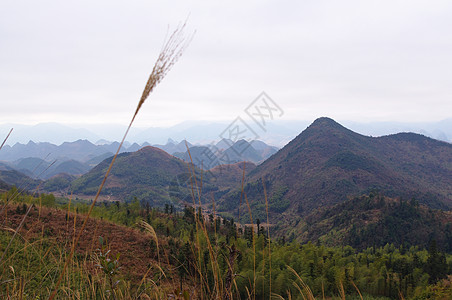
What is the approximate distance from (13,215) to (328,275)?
1342 centimetres

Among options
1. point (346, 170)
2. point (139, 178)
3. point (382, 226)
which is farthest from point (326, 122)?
point (139, 178)

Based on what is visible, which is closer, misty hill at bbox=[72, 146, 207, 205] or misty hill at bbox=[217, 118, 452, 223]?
misty hill at bbox=[217, 118, 452, 223]

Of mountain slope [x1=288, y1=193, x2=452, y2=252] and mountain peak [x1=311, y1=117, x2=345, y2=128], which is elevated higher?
mountain peak [x1=311, y1=117, x2=345, y2=128]


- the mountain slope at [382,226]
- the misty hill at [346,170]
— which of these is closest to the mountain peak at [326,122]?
the misty hill at [346,170]

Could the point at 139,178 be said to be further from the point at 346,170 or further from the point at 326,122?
the point at 326,122

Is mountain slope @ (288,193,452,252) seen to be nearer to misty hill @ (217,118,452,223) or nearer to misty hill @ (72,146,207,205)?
misty hill @ (217,118,452,223)

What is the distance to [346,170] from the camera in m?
79.2

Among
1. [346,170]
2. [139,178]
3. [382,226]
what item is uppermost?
[346,170]

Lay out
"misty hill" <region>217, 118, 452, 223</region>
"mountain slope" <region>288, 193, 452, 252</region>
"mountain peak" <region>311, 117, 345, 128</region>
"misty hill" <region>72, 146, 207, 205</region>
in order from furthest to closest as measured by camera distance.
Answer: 1. "mountain peak" <region>311, 117, 345, 128</region>
2. "misty hill" <region>72, 146, 207, 205</region>
3. "misty hill" <region>217, 118, 452, 223</region>
4. "mountain slope" <region>288, 193, 452, 252</region>

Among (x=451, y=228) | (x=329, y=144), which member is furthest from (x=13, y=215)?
(x=329, y=144)

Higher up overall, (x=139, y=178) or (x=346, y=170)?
(x=346, y=170)

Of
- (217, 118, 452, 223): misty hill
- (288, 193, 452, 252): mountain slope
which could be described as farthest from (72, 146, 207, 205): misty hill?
(288, 193, 452, 252): mountain slope

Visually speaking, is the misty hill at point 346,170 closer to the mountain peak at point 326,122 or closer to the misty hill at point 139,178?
the mountain peak at point 326,122

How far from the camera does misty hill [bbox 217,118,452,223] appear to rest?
7112 centimetres
